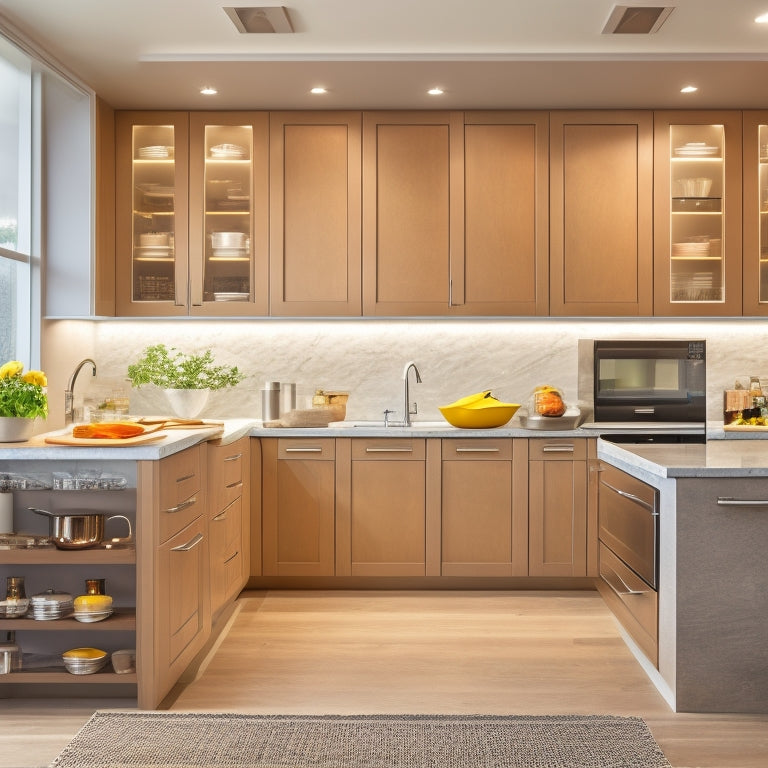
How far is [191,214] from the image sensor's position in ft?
15.2

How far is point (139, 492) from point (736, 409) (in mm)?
3507

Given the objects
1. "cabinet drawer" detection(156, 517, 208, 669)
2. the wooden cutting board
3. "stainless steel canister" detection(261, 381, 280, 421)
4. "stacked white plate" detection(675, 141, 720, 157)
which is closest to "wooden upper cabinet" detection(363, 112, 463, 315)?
"stainless steel canister" detection(261, 381, 280, 421)

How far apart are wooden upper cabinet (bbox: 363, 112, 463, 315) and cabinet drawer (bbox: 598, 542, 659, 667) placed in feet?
5.81

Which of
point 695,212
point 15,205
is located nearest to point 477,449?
point 695,212

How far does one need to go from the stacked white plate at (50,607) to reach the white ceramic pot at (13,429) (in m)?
0.55

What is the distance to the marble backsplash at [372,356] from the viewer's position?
16.3ft

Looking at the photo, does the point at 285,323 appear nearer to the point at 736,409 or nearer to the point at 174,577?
the point at 174,577

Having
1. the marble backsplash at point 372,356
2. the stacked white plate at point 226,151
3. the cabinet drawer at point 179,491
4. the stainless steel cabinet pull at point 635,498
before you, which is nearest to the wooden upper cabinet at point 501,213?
the marble backsplash at point 372,356

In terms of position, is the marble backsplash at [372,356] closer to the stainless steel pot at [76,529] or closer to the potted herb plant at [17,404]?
the potted herb plant at [17,404]

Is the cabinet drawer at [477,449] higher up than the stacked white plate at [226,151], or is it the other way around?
the stacked white plate at [226,151]

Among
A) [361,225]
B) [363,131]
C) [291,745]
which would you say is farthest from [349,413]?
[291,745]

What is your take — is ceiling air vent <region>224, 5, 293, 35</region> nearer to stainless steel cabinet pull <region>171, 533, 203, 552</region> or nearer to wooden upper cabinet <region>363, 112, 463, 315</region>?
wooden upper cabinet <region>363, 112, 463, 315</region>

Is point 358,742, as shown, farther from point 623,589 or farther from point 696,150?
point 696,150

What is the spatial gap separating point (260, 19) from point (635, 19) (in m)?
1.59
